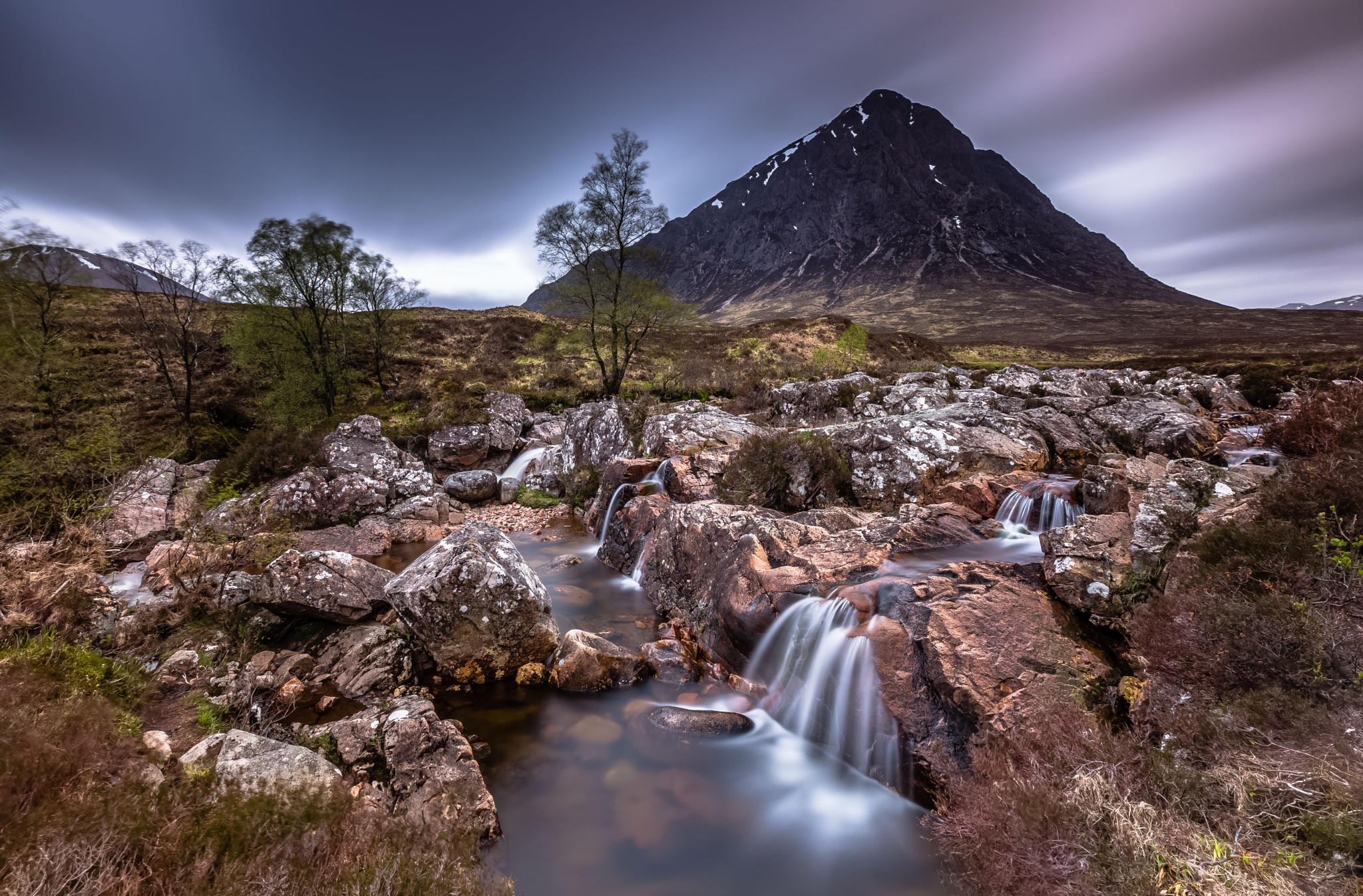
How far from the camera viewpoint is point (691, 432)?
15156 mm

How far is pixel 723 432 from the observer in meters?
15.0

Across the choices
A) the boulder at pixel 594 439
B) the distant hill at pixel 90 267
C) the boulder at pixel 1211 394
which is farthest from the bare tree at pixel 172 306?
the boulder at pixel 1211 394

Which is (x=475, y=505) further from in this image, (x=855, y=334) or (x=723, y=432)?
(x=855, y=334)

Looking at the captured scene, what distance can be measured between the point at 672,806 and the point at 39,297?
2704 cm

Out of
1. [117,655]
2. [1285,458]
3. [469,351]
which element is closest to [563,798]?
[117,655]

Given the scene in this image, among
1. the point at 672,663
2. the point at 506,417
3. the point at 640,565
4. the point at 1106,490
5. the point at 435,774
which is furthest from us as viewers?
the point at 506,417

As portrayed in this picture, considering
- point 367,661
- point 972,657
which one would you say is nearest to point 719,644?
point 972,657

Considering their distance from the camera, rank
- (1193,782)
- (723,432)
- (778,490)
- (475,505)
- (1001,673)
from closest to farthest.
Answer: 1. (1193,782)
2. (1001,673)
3. (778,490)
4. (723,432)
5. (475,505)

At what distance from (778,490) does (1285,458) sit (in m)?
8.02

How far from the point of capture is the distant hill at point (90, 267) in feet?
50.5

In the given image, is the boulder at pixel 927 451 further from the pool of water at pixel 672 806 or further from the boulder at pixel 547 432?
the boulder at pixel 547 432

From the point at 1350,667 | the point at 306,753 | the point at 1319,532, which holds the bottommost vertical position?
the point at 306,753

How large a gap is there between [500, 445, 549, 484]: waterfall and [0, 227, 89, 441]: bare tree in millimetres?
13849

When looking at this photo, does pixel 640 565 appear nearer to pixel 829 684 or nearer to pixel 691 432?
pixel 691 432
